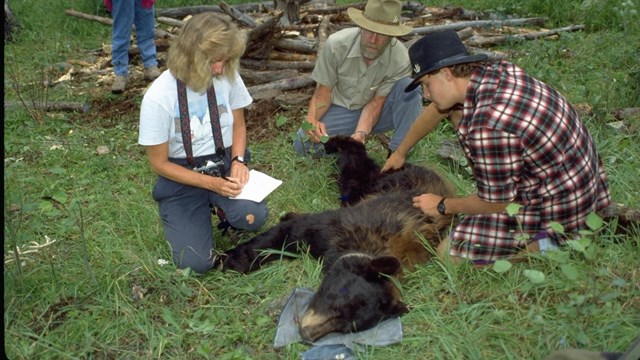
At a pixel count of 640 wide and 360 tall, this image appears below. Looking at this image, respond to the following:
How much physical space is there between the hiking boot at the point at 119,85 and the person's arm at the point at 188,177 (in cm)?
346

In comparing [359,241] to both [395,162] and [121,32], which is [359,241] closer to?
[395,162]

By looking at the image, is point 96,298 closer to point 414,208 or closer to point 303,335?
point 303,335

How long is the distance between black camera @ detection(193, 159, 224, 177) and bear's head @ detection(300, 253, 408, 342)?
1.23m

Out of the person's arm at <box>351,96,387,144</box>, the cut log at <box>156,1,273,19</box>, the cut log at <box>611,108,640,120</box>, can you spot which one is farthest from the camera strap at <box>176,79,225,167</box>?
the cut log at <box>156,1,273,19</box>

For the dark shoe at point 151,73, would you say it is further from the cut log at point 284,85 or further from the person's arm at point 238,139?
the person's arm at point 238,139

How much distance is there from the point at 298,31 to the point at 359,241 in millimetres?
4867

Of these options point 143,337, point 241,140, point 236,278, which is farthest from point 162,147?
point 143,337

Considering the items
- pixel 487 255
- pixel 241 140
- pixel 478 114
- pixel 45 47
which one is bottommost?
pixel 45 47

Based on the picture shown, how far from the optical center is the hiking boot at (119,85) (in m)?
7.32

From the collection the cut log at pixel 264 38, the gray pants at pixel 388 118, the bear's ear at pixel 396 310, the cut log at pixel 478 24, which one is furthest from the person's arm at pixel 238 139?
the cut log at pixel 478 24

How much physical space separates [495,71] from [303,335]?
1855 mm

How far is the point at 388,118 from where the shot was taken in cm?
582

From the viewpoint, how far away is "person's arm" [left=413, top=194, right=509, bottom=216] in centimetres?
364

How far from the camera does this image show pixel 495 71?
338 centimetres
